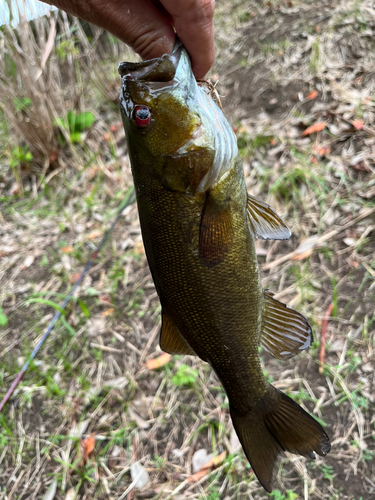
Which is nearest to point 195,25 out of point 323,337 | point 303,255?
point 303,255

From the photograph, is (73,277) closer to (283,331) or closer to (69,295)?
(69,295)

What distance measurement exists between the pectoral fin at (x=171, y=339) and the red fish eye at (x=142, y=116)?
2.50ft

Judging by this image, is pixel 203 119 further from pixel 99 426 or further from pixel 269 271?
pixel 99 426

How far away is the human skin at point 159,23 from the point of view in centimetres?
142

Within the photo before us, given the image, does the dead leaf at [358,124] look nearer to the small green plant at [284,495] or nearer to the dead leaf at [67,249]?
the small green plant at [284,495]

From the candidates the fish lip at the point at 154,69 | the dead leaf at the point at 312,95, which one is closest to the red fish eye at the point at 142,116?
the fish lip at the point at 154,69

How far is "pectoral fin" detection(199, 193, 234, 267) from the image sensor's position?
4.49 ft

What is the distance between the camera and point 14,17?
11.9ft

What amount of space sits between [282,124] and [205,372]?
97.7 inches

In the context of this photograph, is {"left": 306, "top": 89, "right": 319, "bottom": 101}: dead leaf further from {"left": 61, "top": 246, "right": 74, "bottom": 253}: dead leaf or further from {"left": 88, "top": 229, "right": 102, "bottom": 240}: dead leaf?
{"left": 61, "top": 246, "right": 74, "bottom": 253}: dead leaf

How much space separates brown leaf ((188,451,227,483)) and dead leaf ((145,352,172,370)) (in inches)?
28.7

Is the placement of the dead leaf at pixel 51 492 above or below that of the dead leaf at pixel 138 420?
below

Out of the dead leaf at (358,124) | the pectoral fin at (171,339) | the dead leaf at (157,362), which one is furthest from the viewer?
the dead leaf at (358,124)

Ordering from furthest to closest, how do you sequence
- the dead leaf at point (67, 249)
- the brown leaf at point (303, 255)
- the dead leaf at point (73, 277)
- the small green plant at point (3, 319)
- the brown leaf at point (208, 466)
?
the dead leaf at point (67, 249) → the dead leaf at point (73, 277) → the small green plant at point (3, 319) → the brown leaf at point (303, 255) → the brown leaf at point (208, 466)
